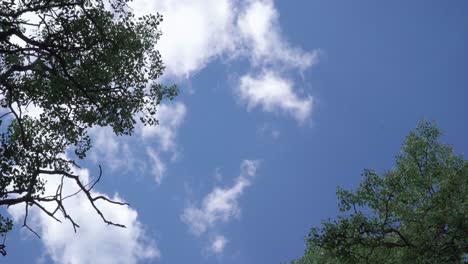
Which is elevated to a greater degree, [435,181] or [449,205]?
[435,181]

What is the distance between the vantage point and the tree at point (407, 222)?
847 inches

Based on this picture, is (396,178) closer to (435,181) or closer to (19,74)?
(435,181)

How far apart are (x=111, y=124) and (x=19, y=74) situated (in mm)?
4499

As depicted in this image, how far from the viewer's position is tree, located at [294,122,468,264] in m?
21.5

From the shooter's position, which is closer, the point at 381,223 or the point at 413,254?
the point at 413,254

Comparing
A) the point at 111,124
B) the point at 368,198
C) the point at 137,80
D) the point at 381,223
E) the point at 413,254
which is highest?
the point at 137,80

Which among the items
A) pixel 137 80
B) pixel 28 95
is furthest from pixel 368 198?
pixel 28 95

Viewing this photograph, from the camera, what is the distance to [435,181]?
1076 inches

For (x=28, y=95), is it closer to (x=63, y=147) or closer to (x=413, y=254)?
(x=63, y=147)

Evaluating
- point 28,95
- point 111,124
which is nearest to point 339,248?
point 111,124

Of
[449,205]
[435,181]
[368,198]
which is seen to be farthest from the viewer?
[435,181]

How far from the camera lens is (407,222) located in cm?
2406

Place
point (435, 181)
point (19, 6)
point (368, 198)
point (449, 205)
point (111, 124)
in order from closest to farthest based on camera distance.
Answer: point (19, 6) < point (111, 124) < point (449, 205) < point (368, 198) < point (435, 181)

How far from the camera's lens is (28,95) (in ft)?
61.1
